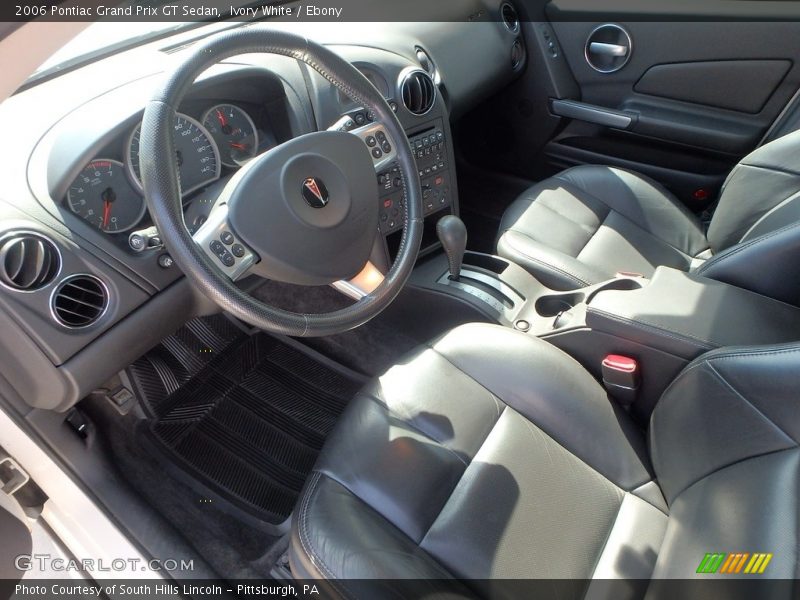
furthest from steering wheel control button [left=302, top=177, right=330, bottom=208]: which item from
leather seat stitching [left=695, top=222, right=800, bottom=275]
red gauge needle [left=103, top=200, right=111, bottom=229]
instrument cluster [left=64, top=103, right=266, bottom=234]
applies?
leather seat stitching [left=695, top=222, right=800, bottom=275]

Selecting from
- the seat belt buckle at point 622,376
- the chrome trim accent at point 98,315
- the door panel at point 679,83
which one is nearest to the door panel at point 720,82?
the door panel at point 679,83

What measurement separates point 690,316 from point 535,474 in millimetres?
407

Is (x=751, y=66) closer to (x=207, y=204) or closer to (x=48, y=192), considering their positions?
(x=207, y=204)

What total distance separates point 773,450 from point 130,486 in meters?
1.33

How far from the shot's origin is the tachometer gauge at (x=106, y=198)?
3.97 ft

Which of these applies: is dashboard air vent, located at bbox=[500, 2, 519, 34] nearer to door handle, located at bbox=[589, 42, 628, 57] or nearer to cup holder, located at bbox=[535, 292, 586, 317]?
door handle, located at bbox=[589, 42, 628, 57]

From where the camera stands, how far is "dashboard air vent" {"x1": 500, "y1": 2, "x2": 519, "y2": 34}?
221cm

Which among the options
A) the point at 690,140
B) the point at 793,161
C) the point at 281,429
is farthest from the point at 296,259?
the point at 690,140

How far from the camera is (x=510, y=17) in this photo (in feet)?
Answer: 7.36

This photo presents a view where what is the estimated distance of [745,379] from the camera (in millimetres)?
979

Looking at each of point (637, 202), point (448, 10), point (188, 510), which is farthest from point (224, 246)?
point (448, 10)

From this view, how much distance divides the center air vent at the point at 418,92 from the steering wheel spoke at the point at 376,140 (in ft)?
1.40

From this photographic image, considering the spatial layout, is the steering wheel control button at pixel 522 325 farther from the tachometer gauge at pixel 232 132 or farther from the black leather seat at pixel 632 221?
the tachometer gauge at pixel 232 132

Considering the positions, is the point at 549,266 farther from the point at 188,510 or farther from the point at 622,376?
the point at 188,510
